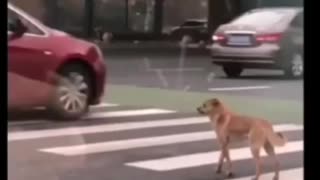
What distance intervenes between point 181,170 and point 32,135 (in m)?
0.60

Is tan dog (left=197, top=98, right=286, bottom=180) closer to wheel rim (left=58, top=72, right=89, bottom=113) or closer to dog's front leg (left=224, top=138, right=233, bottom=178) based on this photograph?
dog's front leg (left=224, top=138, right=233, bottom=178)

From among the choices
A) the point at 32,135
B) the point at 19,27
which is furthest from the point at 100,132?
the point at 19,27

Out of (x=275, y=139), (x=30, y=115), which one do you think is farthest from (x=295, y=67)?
(x=30, y=115)

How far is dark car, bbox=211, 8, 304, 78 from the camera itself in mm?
2156

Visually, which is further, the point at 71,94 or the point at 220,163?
the point at 71,94

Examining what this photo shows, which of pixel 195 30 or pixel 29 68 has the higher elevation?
pixel 195 30

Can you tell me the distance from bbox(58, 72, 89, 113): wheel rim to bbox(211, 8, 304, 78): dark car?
0.55m

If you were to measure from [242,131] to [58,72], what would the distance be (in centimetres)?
76

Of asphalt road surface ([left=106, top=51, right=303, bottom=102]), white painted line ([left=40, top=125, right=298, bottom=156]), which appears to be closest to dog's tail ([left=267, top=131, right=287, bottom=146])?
asphalt road surface ([left=106, top=51, right=303, bottom=102])

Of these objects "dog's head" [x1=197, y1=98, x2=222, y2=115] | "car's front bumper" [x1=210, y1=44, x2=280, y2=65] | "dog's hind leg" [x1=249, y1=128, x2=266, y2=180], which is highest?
"car's front bumper" [x1=210, y1=44, x2=280, y2=65]

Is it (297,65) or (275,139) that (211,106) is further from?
(297,65)

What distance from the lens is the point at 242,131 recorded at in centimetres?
208
